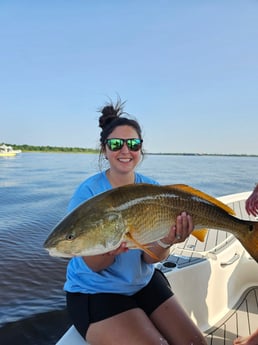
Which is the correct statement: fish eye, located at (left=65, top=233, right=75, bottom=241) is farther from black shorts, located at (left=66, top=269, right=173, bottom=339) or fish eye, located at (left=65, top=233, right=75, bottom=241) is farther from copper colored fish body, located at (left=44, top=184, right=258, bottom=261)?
black shorts, located at (left=66, top=269, right=173, bottom=339)

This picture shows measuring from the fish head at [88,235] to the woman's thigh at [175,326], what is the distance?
964 mm

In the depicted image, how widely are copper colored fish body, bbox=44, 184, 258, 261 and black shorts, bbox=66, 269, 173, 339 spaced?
619 millimetres

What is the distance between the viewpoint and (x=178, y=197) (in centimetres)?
219

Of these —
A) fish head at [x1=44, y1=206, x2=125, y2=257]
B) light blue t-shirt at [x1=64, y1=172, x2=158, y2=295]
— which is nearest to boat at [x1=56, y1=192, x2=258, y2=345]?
light blue t-shirt at [x1=64, y1=172, x2=158, y2=295]

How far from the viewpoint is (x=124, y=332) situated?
224 cm

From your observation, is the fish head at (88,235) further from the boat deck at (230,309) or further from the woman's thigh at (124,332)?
the boat deck at (230,309)

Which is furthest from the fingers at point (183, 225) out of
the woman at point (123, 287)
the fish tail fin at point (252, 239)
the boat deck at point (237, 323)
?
the boat deck at point (237, 323)

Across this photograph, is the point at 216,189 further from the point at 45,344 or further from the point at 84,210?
the point at 84,210

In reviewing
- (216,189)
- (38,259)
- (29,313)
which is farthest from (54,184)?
(29,313)

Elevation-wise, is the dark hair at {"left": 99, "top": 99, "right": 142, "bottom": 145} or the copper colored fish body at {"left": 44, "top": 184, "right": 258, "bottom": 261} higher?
the dark hair at {"left": 99, "top": 99, "right": 142, "bottom": 145}

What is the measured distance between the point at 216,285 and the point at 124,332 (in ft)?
6.83

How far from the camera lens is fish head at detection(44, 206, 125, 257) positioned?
6.38 feet

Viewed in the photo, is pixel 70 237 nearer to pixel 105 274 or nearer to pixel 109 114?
pixel 105 274

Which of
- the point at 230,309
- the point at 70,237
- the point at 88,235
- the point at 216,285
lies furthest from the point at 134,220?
the point at 230,309
